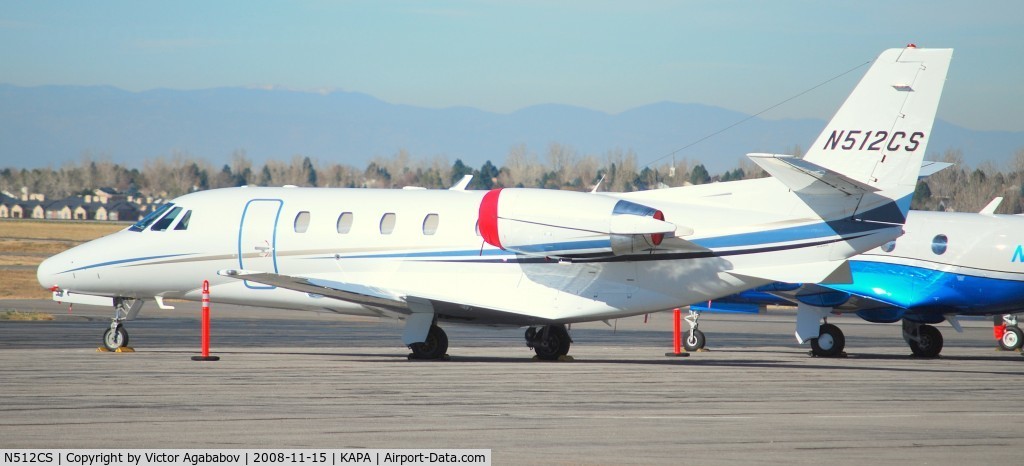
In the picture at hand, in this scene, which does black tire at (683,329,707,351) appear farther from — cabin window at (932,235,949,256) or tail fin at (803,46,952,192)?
tail fin at (803,46,952,192)

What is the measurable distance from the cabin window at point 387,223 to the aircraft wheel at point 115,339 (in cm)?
527

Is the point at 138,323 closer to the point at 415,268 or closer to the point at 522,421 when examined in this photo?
the point at 415,268

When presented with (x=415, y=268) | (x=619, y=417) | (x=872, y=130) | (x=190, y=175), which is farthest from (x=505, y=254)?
(x=190, y=175)

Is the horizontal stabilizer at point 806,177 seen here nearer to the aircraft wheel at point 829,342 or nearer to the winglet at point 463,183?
the aircraft wheel at point 829,342

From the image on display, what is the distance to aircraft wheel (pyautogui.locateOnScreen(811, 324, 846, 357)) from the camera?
2564cm

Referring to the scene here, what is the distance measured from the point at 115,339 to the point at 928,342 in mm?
16513

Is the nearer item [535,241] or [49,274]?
[535,241]

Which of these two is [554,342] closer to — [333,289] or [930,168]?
[333,289]

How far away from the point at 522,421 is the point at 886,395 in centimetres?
602

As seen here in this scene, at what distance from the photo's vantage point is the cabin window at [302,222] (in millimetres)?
22766

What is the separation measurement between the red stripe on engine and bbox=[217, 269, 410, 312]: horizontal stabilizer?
1958 mm

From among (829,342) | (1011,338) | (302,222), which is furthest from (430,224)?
(1011,338)

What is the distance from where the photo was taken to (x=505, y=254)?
70.3ft

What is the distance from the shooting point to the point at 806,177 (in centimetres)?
1900
